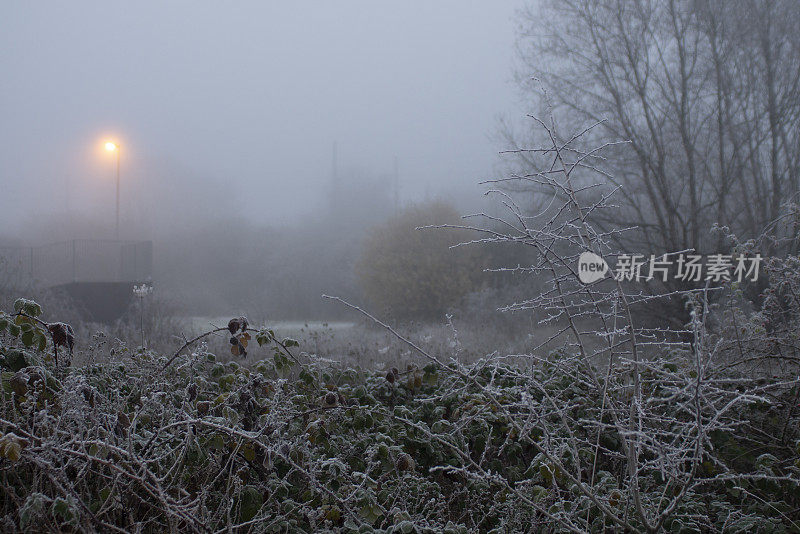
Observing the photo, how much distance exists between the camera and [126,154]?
20.0ft

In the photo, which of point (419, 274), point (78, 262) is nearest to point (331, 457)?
point (78, 262)

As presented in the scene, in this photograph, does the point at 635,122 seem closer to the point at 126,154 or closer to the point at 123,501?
the point at 126,154

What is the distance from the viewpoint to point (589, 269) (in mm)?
1648

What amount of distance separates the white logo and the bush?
6.07m

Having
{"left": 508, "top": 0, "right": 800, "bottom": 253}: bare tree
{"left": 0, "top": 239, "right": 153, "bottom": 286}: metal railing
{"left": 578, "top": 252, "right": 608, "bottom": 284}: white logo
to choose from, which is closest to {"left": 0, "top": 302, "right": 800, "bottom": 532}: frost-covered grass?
{"left": 578, "top": 252, "right": 608, "bottom": 284}: white logo

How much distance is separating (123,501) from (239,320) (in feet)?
2.24

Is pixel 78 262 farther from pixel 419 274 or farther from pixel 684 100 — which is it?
pixel 684 100

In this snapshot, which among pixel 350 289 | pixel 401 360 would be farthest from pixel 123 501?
pixel 350 289

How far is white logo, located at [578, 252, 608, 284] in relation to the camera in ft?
5.11

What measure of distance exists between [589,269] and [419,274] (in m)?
6.31

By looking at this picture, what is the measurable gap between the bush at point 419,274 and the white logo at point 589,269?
607 cm

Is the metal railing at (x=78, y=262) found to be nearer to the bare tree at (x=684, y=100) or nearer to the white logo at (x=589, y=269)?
the bare tree at (x=684, y=100)

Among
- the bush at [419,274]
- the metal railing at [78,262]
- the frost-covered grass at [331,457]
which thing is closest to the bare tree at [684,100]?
the bush at [419,274]

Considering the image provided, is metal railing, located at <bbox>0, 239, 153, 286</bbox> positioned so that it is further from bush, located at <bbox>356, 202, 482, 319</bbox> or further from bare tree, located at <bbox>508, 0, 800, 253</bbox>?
bare tree, located at <bbox>508, 0, 800, 253</bbox>
